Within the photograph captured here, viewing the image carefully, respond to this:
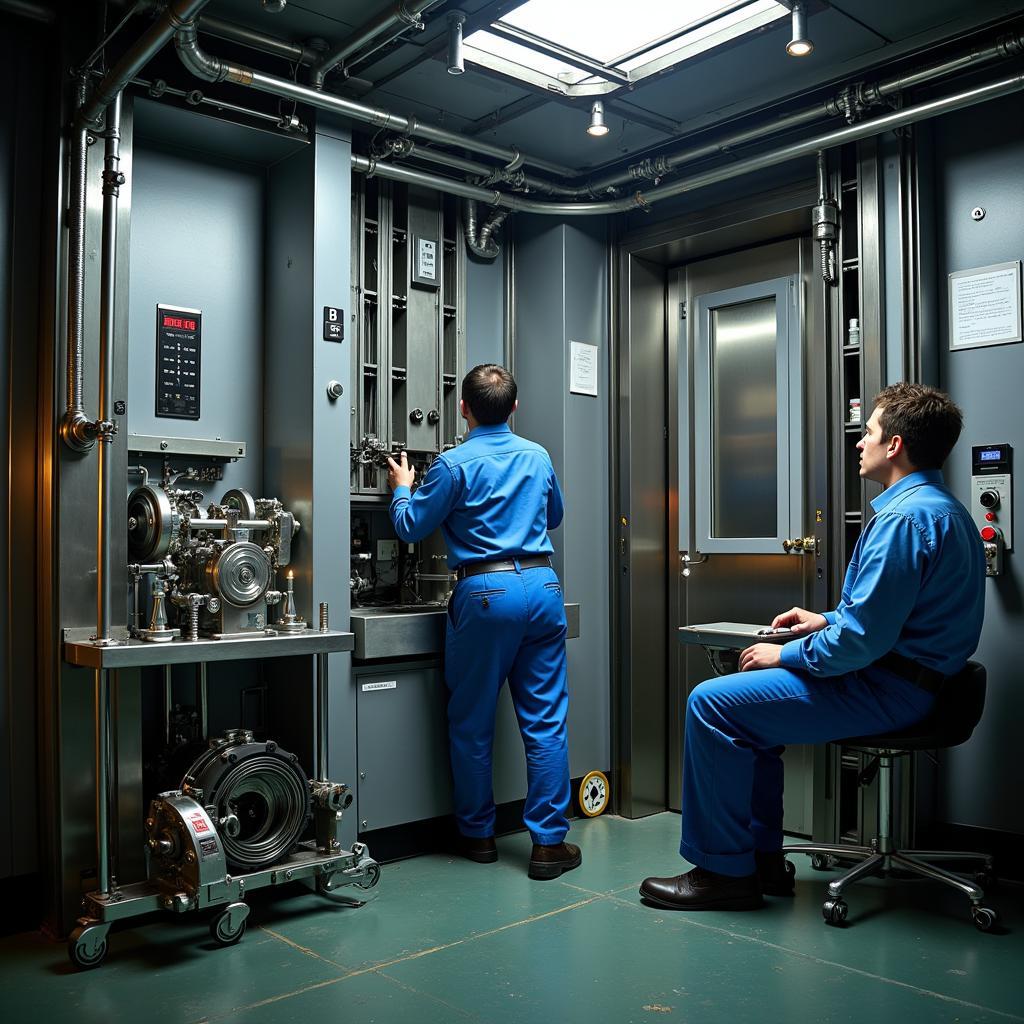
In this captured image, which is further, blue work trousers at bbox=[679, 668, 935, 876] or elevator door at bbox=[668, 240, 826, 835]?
elevator door at bbox=[668, 240, 826, 835]

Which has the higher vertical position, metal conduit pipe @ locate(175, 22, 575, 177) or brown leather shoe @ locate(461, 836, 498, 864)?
metal conduit pipe @ locate(175, 22, 575, 177)

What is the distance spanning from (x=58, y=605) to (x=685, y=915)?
2.16 m

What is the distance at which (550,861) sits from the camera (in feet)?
11.8

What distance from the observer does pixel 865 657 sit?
2.91m

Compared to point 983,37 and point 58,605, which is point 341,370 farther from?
point 983,37

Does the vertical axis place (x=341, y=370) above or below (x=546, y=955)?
above

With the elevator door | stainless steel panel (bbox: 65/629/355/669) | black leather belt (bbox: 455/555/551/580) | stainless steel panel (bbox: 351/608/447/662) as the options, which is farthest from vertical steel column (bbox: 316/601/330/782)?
the elevator door

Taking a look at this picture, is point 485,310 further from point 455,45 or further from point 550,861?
point 550,861

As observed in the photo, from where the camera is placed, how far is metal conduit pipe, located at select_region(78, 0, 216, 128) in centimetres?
264

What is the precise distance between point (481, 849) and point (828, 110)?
299 centimetres

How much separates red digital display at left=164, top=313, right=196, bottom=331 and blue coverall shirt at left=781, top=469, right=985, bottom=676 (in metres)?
2.40

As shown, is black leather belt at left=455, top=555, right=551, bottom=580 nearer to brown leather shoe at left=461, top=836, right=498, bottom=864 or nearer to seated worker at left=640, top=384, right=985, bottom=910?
seated worker at left=640, top=384, right=985, bottom=910

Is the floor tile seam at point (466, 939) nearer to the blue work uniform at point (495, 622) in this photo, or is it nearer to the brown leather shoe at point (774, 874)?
the blue work uniform at point (495, 622)

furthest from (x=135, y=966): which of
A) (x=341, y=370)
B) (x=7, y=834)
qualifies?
(x=341, y=370)
